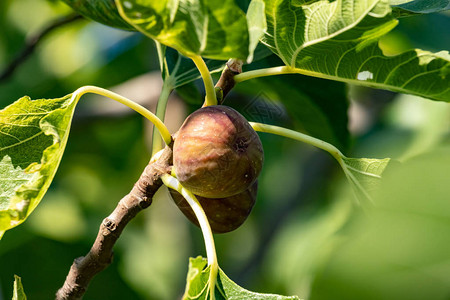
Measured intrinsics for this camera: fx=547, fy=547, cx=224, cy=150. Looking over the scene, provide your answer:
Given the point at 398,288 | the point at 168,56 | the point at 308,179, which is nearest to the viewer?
the point at 398,288

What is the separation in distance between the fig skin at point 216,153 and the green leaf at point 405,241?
0.67m

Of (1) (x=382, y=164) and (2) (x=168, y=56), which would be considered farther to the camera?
(2) (x=168, y=56)

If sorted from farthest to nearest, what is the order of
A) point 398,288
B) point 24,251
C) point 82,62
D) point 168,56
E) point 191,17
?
1. point 82,62
2. point 24,251
3. point 168,56
4. point 191,17
5. point 398,288

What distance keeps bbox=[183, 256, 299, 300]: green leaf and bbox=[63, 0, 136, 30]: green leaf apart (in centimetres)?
57

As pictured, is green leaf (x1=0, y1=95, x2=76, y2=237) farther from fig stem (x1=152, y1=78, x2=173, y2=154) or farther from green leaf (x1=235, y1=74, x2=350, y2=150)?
green leaf (x1=235, y1=74, x2=350, y2=150)

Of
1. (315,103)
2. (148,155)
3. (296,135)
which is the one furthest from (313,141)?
(148,155)

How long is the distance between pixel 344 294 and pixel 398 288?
6 cm

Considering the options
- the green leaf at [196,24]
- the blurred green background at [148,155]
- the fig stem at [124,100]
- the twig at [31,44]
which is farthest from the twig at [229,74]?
the twig at [31,44]

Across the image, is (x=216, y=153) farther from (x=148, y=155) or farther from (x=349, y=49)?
(x=148, y=155)

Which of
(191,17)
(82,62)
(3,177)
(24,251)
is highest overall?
(191,17)

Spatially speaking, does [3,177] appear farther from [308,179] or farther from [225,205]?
[308,179]

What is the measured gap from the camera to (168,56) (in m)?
1.43

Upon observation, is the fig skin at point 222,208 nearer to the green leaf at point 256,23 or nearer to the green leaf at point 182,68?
the green leaf at point 182,68

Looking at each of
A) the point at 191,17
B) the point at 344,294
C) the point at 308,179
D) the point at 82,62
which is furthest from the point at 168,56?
the point at 82,62
